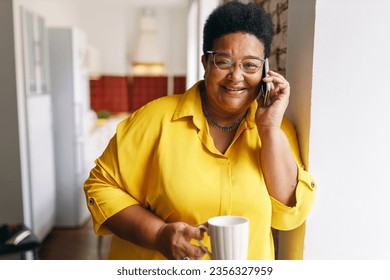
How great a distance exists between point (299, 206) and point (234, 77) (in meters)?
0.25

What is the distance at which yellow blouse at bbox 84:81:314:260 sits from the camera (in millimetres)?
743

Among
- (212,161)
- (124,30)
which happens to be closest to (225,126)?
(212,161)

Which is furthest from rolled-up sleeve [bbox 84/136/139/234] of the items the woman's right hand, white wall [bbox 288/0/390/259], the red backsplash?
the red backsplash

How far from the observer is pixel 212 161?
0.76 m

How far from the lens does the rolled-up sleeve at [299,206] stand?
73 cm

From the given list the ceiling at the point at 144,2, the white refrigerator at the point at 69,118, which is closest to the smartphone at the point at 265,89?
the white refrigerator at the point at 69,118

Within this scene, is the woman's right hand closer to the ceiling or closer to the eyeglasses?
the eyeglasses

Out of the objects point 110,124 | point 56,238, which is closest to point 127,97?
point 110,124

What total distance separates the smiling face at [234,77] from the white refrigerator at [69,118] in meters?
2.13

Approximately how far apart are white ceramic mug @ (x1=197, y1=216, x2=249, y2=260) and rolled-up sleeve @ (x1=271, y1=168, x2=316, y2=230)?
0.14 m

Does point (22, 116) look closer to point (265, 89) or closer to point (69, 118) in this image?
point (69, 118)

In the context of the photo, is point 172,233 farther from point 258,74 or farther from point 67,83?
point 67,83

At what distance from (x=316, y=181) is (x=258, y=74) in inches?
9.0

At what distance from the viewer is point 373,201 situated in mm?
810
